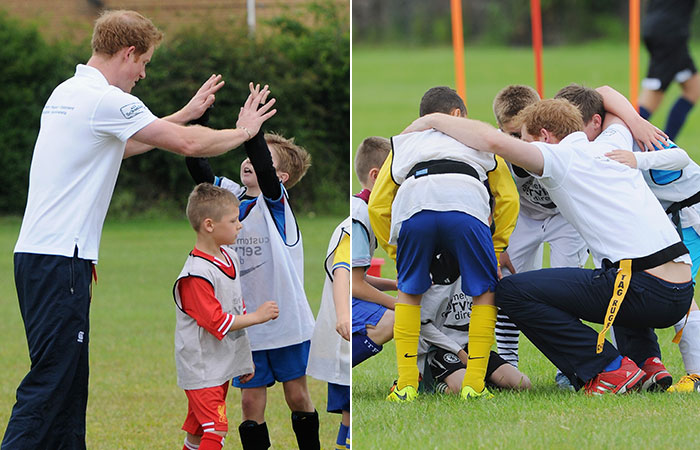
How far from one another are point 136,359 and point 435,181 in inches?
142

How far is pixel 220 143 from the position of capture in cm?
396

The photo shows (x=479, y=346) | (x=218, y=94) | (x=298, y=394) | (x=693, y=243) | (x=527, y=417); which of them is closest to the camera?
(x=527, y=417)

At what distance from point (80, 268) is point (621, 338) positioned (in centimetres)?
260

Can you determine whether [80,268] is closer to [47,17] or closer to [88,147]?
[88,147]

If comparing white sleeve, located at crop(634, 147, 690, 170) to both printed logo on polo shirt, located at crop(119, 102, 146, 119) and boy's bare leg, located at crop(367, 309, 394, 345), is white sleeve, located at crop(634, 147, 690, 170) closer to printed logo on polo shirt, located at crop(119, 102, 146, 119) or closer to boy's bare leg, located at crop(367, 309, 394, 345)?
boy's bare leg, located at crop(367, 309, 394, 345)

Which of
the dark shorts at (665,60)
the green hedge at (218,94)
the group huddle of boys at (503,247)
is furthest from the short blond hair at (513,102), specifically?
the green hedge at (218,94)

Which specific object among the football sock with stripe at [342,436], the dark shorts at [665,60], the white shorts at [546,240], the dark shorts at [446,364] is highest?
the dark shorts at [665,60]

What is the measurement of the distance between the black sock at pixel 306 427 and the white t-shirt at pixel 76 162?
1.22 metres

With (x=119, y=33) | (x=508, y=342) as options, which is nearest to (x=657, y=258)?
(x=508, y=342)

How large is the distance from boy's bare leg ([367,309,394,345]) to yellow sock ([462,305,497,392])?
45cm

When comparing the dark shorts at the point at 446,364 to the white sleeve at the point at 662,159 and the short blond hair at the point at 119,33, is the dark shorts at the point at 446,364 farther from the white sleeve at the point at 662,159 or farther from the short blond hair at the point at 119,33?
the short blond hair at the point at 119,33

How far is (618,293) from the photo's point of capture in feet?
14.2

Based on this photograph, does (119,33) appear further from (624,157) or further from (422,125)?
(624,157)

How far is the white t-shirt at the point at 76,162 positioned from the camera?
3807mm
